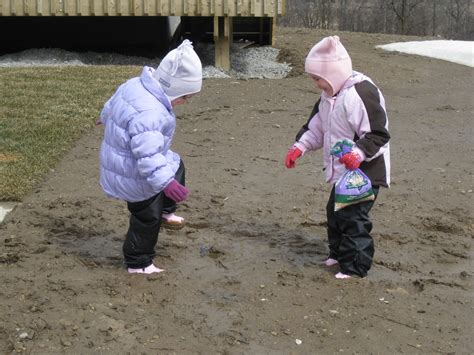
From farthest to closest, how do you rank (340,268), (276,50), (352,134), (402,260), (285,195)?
(276,50) → (285,195) → (402,260) → (340,268) → (352,134)

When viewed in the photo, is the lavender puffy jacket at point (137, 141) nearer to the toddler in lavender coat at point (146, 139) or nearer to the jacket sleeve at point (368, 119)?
the toddler in lavender coat at point (146, 139)

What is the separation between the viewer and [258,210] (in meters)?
5.48

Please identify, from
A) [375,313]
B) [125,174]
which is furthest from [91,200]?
[375,313]

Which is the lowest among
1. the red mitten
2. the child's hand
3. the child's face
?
the child's hand

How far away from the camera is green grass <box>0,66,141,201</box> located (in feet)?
21.0

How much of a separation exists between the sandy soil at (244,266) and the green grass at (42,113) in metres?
0.23

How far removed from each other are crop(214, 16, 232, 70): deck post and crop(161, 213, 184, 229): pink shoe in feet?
24.7

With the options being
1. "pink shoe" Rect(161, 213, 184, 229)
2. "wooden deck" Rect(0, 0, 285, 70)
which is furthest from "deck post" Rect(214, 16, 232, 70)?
"pink shoe" Rect(161, 213, 184, 229)

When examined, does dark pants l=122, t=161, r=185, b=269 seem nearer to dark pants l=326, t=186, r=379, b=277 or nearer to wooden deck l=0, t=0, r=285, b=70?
dark pants l=326, t=186, r=379, b=277

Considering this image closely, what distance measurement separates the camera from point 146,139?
3.75m

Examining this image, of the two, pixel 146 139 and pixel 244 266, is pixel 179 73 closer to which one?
pixel 146 139

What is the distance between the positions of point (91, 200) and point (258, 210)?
1.29 meters

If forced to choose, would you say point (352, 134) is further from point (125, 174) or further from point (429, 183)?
point (429, 183)

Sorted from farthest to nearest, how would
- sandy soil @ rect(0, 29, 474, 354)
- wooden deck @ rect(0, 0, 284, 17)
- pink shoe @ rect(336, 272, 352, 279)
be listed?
wooden deck @ rect(0, 0, 284, 17)
pink shoe @ rect(336, 272, 352, 279)
sandy soil @ rect(0, 29, 474, 354)
